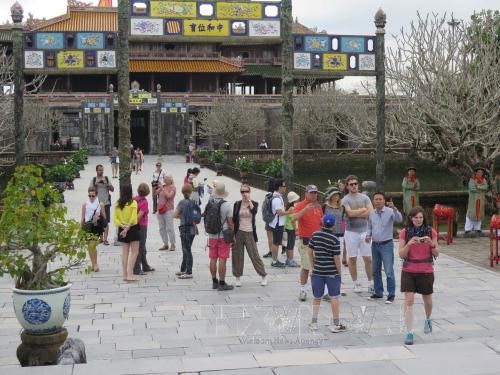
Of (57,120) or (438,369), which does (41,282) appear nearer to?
(438,369)

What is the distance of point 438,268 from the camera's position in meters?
12.1

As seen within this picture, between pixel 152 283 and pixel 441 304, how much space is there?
429 cm

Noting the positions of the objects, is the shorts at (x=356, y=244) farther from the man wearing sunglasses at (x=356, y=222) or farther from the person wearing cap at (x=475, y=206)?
the person wearing cap at (x=475, y=206)

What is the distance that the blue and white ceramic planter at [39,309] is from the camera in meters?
6.71

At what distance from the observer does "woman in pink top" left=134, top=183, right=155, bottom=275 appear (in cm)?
1115

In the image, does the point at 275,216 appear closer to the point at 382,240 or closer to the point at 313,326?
the point at 382,240

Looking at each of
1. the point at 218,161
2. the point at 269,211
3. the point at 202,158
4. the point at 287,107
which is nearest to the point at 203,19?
the point at 287,107

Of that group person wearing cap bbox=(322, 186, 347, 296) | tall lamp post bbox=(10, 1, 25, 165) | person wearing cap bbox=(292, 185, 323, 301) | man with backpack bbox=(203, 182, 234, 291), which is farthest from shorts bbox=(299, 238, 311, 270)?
tall lamp post bbox=(10, 1, 25, 165)

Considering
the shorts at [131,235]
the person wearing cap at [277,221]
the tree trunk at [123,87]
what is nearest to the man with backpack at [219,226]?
the shorts at [131,235]

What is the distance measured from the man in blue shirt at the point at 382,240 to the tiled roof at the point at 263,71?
4906 centimetres

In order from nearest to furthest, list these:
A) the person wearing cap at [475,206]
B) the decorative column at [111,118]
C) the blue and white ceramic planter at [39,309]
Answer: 1. the blue and white ceramic planter at [39,309]
2. the person wearing cap at [475,206]
3. the decorative column at [111,118]

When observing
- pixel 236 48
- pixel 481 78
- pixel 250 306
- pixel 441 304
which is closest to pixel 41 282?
pixel 250 306

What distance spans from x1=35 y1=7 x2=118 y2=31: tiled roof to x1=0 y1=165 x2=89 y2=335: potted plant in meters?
51.8

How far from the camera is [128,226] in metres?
10.5
